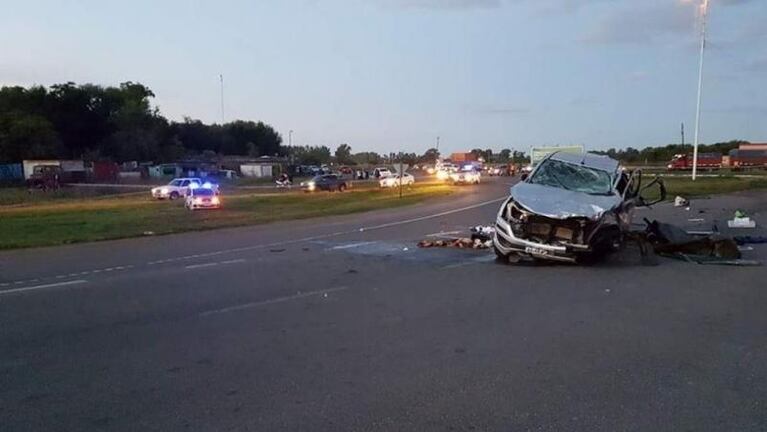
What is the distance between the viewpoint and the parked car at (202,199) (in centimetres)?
3678

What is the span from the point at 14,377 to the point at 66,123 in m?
109

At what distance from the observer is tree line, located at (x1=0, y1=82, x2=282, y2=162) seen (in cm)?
8488

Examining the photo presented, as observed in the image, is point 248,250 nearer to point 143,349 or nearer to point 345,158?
point 143,349

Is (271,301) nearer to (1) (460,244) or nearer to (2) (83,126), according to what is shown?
(1) (460,244)

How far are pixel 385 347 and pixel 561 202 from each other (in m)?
7.06

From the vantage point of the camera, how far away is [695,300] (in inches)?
387

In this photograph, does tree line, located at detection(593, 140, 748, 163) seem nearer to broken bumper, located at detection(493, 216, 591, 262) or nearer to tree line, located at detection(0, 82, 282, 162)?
tree line, located at detection(0, 82, 282, 162)

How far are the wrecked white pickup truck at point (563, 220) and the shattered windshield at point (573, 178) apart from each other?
19mm

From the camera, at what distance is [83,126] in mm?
107812

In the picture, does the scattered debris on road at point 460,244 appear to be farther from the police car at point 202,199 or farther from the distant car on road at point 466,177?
the distant car on road at point 466,177

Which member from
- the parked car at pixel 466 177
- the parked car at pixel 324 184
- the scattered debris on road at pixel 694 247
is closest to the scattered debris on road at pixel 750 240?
the scattered debris on road at pixel 694 247

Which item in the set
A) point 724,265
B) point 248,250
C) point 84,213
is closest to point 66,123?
point 84,213

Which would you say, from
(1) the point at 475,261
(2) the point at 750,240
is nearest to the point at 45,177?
(1) the point at 475,261

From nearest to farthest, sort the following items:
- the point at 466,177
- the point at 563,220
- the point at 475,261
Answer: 1. the point at 563,220
2. the point at 475,261
3. the point at 466,177
